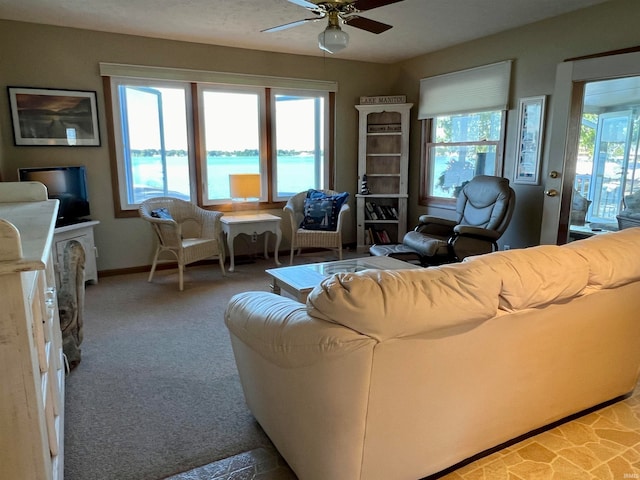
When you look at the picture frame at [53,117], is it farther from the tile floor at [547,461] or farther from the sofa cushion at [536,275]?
the sofa cushion at [536,275]

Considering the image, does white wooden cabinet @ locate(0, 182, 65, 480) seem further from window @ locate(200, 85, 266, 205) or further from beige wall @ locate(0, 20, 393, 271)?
window @ locate(200, 85, 266, 205)

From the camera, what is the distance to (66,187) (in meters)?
4.01

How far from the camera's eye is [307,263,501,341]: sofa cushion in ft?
4.08

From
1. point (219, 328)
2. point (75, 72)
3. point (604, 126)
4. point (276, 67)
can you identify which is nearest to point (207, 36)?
point (276, 67)

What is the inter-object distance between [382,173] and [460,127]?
1.14 metres

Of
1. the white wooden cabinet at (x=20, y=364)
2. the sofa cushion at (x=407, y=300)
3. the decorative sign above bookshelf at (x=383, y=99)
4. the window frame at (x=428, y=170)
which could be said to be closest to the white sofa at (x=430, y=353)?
the sofa cushion at (x=407, y=300)

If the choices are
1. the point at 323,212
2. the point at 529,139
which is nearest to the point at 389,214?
the point at 323,212

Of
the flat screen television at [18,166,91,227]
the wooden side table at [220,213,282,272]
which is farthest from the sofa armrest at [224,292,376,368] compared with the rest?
the flat screen television at [18,166,91,227]

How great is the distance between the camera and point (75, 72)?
4.09 metres

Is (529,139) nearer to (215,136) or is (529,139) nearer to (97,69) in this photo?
(215,136)

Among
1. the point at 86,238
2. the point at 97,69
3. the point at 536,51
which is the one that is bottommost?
the point at 86,238

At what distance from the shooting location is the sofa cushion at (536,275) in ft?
4.76

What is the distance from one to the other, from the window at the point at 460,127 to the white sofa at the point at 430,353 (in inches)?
114

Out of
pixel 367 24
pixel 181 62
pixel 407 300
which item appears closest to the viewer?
pixel 407 300
